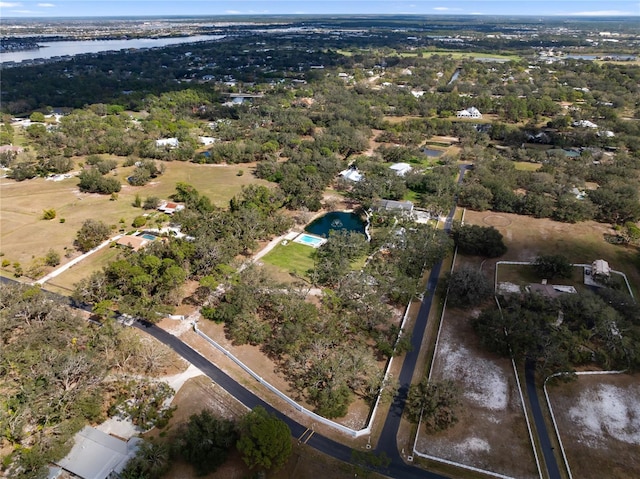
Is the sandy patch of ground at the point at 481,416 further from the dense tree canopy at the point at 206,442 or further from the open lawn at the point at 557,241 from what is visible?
the open lawn at the point at 557,241

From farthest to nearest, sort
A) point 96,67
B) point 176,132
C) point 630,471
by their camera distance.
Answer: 1. point 96,67
2. point 176,132
3. point 630,471

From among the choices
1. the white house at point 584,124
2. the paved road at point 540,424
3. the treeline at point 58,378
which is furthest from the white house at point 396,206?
the white house at point 584,124

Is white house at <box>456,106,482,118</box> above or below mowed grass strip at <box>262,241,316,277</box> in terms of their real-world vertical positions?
above

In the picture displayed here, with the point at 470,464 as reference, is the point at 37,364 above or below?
above

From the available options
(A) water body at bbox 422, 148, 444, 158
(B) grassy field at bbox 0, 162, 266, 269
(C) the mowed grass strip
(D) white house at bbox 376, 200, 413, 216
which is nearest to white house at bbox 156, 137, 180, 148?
(B) grassy field at bbox 0, 162, 266, 269

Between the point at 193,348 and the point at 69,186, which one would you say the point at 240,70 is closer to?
the point at 69,186

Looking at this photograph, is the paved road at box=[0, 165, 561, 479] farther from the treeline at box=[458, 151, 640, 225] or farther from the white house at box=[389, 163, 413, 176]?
the white house at box=[389, 163, 413, 176]

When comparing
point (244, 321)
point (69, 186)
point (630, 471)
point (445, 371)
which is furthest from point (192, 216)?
point (630, 471)

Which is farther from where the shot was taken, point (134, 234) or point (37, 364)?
point (134, 234)
